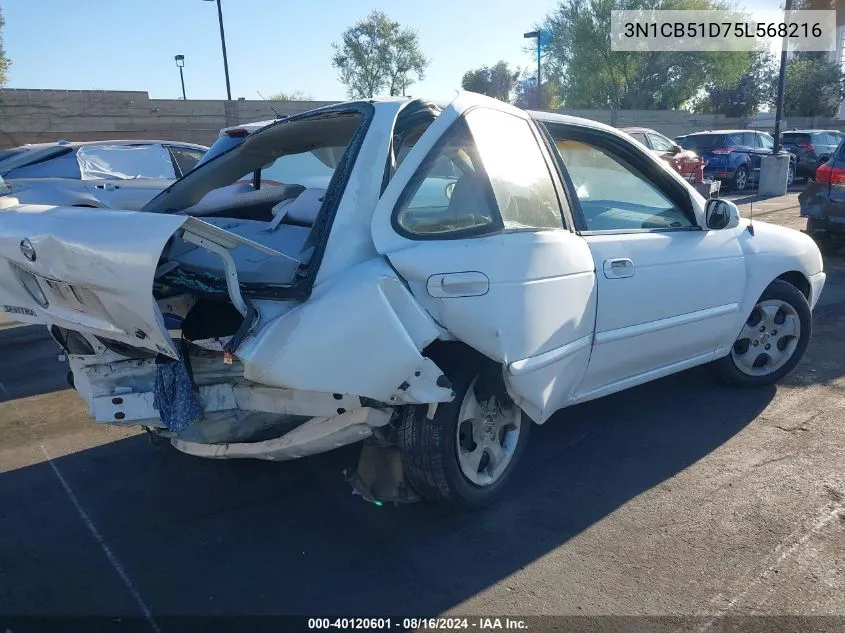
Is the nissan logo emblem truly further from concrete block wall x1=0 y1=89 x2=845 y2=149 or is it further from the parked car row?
concrete block wall x1=0 y1=89 x2=845 y2=149

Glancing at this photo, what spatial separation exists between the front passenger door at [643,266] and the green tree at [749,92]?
141 ft

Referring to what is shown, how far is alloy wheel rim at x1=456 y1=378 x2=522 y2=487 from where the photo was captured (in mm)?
3148

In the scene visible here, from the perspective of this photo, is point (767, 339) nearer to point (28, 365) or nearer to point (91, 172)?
point (28, 365)

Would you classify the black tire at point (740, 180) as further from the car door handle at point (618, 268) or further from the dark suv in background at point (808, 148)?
the car door handle at point (618, 268)

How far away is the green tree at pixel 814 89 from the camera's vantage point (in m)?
40.5

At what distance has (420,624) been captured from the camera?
2553 mm

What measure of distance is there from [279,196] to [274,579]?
204cm

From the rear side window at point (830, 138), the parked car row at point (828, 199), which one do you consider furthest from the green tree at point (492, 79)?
the parked car row at point (828, 199)

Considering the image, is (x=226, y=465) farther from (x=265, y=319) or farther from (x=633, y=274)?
(x=633, y=274)

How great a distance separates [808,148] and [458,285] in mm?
22501

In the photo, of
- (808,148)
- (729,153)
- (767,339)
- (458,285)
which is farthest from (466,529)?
(808,148)

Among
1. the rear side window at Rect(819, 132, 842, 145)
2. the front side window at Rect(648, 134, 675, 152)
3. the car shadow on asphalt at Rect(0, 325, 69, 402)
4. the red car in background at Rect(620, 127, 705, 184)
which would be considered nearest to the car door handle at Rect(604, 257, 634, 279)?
the car shadow on asphalt at Rect(0, 325, 69, 402)

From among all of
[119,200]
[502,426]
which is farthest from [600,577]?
[119,200]

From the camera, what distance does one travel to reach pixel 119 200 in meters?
7.41
